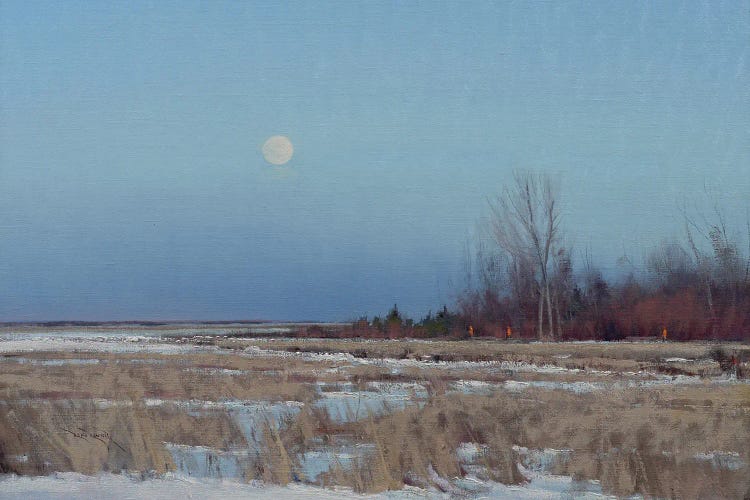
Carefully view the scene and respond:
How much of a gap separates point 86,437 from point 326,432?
8.63ft

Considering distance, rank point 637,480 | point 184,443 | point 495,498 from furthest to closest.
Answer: point 184,443 < point 637,480 < point 495,498

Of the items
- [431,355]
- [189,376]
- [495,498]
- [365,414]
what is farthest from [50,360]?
[495,498]

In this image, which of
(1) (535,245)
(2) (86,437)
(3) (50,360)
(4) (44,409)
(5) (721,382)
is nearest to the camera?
(2) (86,437)

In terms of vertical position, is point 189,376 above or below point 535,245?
below

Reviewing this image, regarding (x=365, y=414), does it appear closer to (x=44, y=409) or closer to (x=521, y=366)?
(x=44, y=409)

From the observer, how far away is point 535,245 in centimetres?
3225
